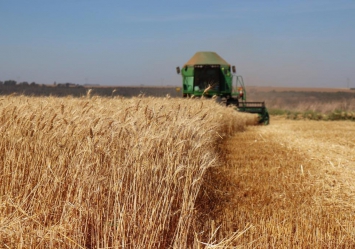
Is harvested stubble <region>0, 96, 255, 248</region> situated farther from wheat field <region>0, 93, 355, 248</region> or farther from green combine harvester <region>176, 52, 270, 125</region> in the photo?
green combine harvester <region>176, 52, 270, 125</region>

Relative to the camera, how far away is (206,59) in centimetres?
2150

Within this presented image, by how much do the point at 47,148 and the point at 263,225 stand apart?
2.44m

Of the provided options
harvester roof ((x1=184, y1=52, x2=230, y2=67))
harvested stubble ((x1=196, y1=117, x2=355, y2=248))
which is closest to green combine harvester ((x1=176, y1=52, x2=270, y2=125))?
harvester roof ((x1=184, y1=52, x2=230, y2=67))

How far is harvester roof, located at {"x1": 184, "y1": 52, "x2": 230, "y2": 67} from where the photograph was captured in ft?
70.3

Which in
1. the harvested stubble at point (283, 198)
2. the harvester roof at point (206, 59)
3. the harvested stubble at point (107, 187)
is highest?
the harvester roof at point (206, 59)

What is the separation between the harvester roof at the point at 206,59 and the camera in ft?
70.3

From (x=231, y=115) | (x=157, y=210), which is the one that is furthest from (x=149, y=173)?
(x=231, y=115)

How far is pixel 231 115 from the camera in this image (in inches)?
592

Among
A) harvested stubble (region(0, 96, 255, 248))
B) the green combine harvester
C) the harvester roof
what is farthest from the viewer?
the harvester roof

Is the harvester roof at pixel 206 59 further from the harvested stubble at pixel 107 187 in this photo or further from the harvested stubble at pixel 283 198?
the harvested stubble at pixel 107 187

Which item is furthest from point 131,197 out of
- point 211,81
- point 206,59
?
point 206,59

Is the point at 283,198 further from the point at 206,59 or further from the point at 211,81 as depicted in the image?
the point at 206,59

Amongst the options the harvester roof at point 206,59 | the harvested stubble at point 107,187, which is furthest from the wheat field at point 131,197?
the harvester roof at point 206,59

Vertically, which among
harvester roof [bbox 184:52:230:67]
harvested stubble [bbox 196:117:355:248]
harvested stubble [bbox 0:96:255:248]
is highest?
harvester roof [bbox 184:52:230:67]
